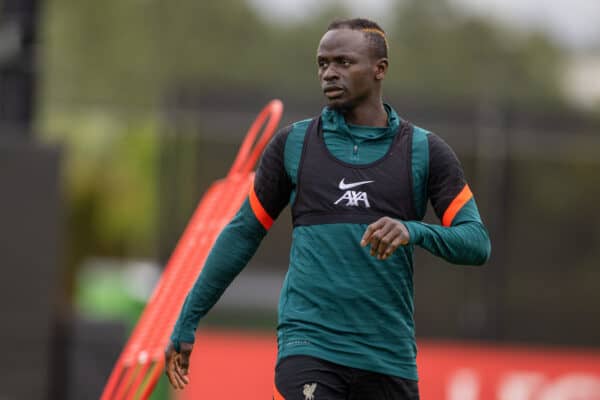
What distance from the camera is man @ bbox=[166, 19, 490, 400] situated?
15.0ft

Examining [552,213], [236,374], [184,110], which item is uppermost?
[184,110]

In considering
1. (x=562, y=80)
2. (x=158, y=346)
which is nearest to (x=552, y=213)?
(x=158, y=346)

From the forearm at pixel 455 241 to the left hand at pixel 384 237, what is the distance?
0.10 metres

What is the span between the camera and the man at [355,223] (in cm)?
457

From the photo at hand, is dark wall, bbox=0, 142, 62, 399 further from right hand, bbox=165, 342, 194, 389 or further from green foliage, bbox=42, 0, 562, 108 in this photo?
green foliage, bbox=42, 0, 562, 108

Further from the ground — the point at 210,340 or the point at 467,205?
the point at 467,205

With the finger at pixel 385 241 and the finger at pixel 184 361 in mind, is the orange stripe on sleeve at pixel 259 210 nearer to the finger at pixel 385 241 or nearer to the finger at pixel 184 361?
the finger at pixel 184 361

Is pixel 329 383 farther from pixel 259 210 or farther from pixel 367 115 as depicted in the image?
pixel 367 115

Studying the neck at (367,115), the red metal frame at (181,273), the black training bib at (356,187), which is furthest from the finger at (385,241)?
the red metal frame at (181,273)

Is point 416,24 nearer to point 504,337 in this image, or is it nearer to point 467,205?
point 504,337

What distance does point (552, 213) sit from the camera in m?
11.4

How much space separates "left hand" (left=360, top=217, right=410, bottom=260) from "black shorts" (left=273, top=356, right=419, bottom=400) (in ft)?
1.67

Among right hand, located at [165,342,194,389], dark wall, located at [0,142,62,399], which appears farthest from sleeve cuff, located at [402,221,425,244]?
dark wall, located at [0,142,62,399]

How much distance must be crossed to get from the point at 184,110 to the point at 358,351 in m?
7.01
